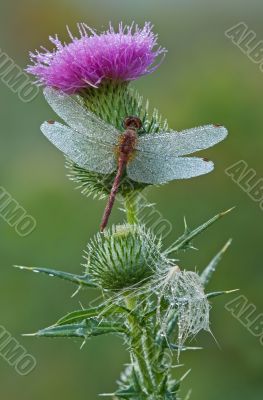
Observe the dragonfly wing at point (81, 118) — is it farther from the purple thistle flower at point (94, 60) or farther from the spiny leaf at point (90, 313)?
the spiny leaf at point (90, 313)

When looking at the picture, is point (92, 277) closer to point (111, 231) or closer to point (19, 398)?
point (111, 231)

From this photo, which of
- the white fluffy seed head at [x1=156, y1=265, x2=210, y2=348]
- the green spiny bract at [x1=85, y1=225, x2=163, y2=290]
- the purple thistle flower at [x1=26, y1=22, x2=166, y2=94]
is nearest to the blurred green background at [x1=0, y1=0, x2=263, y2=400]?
the green spiny bract at [x1=85, y1=225, x2=163, y2=290]

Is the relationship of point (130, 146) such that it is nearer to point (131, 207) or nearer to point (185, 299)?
point (131, 207)

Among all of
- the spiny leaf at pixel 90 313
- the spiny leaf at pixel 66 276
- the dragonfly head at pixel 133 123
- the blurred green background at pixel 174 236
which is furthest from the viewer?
the blurred green background at pixel 174 236

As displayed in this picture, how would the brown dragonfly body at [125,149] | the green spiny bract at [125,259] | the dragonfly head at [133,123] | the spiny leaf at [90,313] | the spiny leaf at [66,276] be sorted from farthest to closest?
1. the dragonfly head at [133,123]
2. the brown dragonfly body at [125,149]
3. the green spiny bract at [125,259]
4. the spiny leaf at [66,276]
5. the spiny leaf at [90,313]

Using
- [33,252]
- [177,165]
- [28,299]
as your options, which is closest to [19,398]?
[28,299]

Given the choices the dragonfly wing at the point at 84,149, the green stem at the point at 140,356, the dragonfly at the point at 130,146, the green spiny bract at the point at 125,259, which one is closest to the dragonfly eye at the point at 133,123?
the dragonfly at the point at 130,146

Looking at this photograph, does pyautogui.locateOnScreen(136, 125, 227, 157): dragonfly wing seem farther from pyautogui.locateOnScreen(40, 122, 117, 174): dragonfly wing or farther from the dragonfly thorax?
pyautogui.locateOnScreen(40, 122, 117, 174): dragonfly wing
